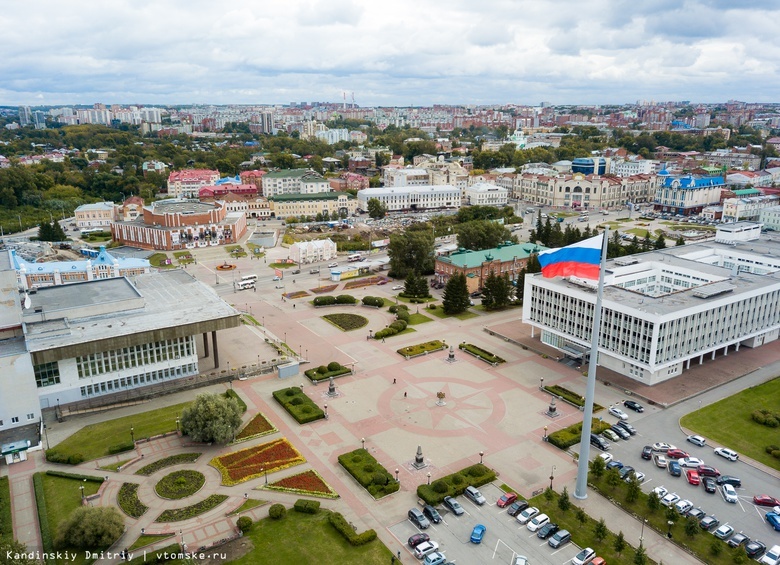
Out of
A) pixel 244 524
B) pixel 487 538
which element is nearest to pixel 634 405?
pixel 487 538

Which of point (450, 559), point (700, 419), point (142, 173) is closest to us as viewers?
point (450, 559)

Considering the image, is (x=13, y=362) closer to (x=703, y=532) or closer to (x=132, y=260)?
(x=132, y=260)

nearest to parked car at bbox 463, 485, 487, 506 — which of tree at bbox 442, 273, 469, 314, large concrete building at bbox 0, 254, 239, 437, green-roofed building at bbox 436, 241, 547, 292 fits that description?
large concrete building at bbox 0, 254, 239, 437

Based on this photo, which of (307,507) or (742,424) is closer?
(307,507)

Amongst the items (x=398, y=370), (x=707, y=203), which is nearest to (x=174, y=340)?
(x=398, y=370)

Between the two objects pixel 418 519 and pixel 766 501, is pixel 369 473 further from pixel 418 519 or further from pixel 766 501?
pixel 766 501

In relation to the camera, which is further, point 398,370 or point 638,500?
point 398,370

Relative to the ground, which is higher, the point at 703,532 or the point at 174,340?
the point at 174,340
